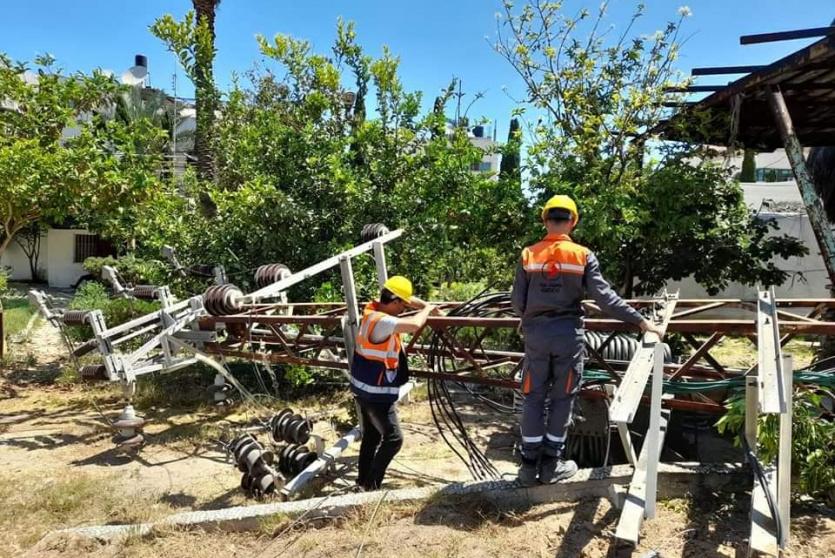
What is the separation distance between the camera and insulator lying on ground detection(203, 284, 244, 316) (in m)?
6.02

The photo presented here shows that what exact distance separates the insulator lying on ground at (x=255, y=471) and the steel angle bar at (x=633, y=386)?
11.2 ft

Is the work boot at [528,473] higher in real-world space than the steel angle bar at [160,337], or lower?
lower

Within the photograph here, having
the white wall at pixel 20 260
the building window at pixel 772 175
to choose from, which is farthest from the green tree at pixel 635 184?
the white wall at pixel 20 260

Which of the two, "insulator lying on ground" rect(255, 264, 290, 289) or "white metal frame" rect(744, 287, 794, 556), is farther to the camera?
"insulator lying on ground" rect(255, 264, 290, 289)

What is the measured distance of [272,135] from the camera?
35.7 ft

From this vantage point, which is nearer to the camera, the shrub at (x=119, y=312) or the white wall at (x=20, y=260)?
the shrub at (x=119, y=312)

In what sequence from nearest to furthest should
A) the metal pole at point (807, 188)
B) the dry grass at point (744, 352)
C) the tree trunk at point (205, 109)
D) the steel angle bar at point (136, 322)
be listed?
the steel angle bar at point (136, 322) < the metal pole at point (807, 188) < the dry grass at point (744, 352) < the tree trunk at point (205, 109)

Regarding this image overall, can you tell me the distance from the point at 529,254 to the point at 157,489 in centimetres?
455

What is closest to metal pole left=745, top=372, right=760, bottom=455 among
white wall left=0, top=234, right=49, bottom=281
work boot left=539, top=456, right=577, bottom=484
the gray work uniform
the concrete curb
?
the concrete curb

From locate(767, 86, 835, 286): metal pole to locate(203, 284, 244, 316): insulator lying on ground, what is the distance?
288 inches

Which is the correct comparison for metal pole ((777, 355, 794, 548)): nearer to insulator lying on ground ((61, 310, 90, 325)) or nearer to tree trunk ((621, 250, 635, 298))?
insulator lying on ground ((61, 310, 90, 325))

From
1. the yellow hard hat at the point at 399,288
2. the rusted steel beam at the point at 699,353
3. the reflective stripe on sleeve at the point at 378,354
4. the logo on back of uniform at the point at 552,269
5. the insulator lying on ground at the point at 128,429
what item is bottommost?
the insulator lying on ground at the point at 128,429

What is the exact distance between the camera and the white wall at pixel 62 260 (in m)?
26.5

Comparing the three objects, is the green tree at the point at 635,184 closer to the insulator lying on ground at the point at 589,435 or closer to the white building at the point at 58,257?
the insulator lying on ground at the point at 589,435
